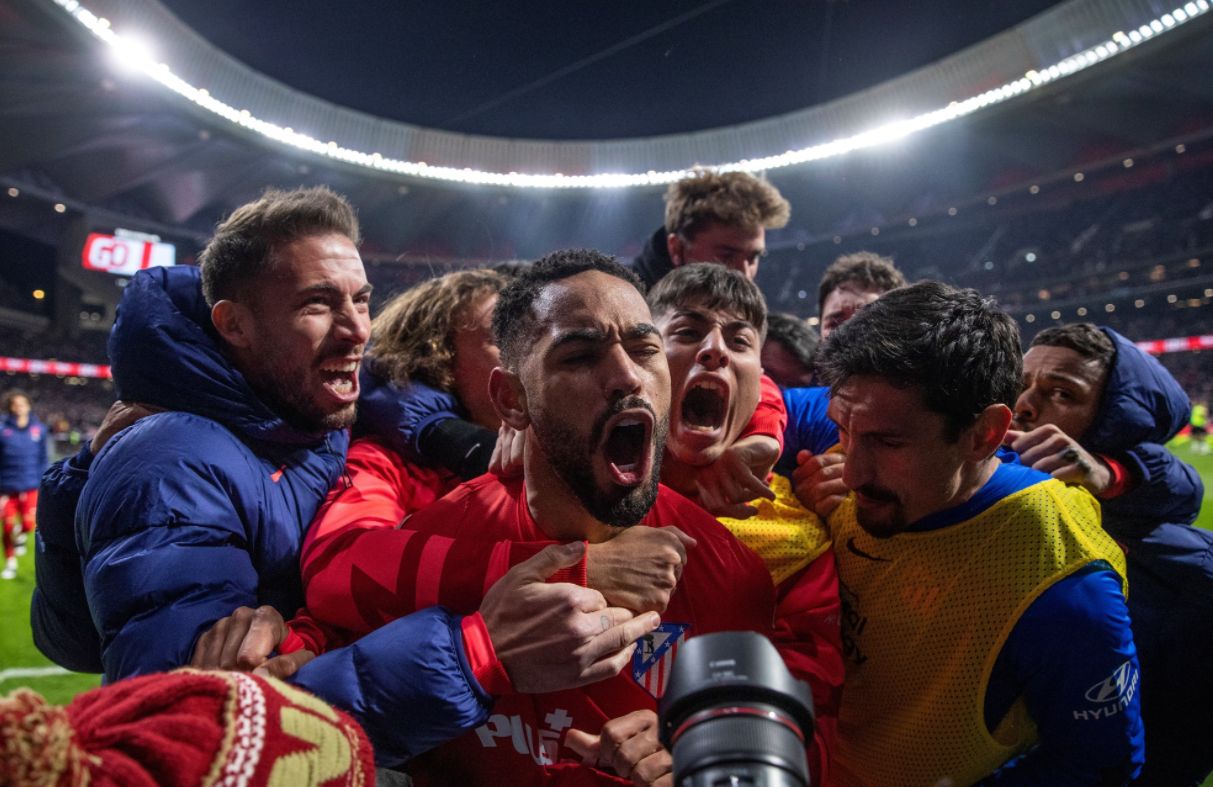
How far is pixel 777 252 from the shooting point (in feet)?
96.2

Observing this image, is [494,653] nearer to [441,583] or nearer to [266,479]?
[441,583]

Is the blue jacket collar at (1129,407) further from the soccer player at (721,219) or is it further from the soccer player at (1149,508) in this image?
the soccer player at (721,219)

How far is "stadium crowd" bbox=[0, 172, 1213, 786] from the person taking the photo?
57.4 inches

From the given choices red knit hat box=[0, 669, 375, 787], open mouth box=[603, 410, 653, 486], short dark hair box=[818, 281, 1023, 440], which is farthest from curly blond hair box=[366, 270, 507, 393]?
red knit hat box=[0, 669, 375, 787]

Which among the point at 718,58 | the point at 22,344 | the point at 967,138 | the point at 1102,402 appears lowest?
the point at 1102,402

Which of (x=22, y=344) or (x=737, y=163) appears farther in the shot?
(x=22, y=344)

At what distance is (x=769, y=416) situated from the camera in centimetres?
231

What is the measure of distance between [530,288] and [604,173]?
746 inches

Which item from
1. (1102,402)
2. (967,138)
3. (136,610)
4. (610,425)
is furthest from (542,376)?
(967,138)

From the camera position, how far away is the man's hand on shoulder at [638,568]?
Result: 1.45m

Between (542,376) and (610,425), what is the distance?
20cm

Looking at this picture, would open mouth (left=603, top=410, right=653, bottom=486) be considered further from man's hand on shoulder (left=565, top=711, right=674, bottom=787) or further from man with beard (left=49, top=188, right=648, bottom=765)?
man's hand on shoulder (left=565, top=711, right=674, bottom=787)

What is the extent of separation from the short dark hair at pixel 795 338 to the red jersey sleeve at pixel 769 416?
4.25 ft

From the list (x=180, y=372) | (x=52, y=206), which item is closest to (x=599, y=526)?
(x=180, y=372)
